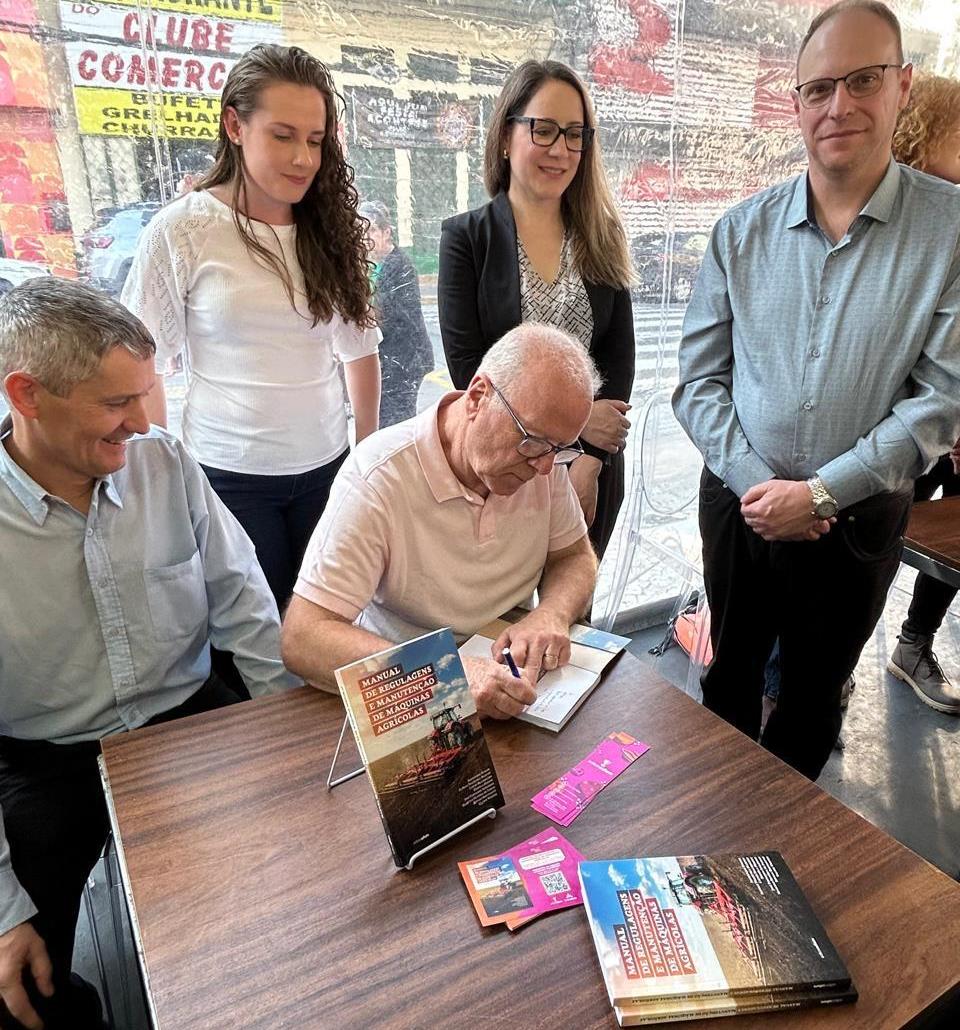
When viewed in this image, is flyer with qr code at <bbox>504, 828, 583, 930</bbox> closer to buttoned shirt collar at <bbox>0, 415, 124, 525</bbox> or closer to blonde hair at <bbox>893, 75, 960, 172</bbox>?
buttoned shirt collar at <bbox>0, 415, 124, 525</bbox>

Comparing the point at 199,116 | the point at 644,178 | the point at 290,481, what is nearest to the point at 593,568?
the point at 290,481

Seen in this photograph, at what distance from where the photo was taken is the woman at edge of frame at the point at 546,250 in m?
1.84

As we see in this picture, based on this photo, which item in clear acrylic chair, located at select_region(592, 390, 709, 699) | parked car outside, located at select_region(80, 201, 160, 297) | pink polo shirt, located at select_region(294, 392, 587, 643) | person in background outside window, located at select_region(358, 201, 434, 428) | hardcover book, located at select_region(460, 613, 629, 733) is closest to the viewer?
hardcover book, located at select_region(460, 613, 629, 733)

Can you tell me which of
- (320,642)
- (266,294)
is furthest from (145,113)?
(320,642)

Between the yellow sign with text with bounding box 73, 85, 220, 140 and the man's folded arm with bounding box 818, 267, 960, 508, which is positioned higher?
the yellow sign with text with bounding box 73, 85, 220, 140

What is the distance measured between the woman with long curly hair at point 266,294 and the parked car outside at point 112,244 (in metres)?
0.30

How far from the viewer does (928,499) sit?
2.65 metres

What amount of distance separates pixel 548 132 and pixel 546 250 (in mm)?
270

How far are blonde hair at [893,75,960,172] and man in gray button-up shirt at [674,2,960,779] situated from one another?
53 centimetres

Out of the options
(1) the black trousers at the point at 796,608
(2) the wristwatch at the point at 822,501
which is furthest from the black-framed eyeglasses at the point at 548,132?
(2) the wristwatch at the point at 822,501

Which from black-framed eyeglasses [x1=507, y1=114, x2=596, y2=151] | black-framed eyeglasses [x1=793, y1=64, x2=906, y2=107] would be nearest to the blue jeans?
black-framed eyeglasses [x1=507, y1=114, x2=596, y2=151]

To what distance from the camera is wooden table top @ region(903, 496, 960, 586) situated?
5.71 ft

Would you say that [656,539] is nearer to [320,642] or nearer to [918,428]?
[918,428]

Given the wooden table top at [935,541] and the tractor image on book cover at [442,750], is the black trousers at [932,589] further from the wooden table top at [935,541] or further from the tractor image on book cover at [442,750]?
the tractor image on book cover at [442,750]
